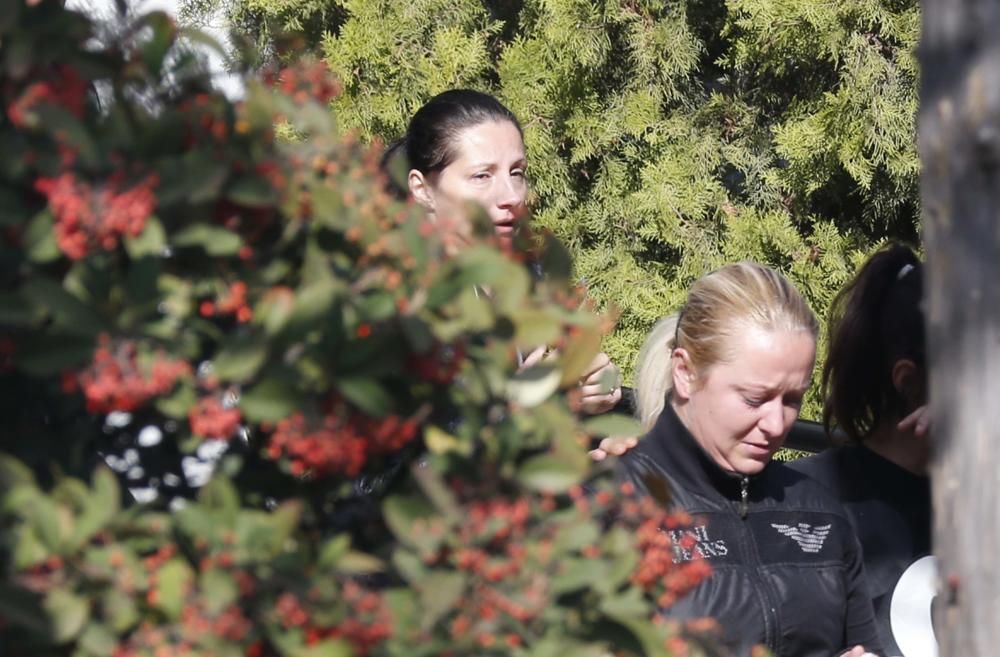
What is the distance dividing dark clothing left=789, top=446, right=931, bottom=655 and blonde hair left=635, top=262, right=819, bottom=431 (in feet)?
→ 1.40

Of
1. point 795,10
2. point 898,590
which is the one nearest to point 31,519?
point 898,590

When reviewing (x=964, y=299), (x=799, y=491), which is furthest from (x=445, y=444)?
(x=799, y=491)

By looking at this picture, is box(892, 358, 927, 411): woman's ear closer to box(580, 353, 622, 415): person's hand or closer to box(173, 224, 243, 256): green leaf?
box(580, 353, 622, 415): person's hand

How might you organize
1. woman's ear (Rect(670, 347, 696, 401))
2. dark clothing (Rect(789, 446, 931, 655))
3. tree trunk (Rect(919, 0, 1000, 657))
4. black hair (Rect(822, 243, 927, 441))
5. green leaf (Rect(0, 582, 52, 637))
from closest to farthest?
green leaf (Rect(0, 582, 52, 637)), tree trunk (Rect(919, 0, 1000, 657)), woman's ear (Rect(670, 347, 696, 401)), dark clothing (Rect(789, 446, 931, 655)), black hair (Rect(822, 243, 927, 441))

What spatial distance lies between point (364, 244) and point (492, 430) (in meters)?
0.21

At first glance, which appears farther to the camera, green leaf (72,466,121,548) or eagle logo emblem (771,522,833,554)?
eagle logo emblem (771,522,833,554)

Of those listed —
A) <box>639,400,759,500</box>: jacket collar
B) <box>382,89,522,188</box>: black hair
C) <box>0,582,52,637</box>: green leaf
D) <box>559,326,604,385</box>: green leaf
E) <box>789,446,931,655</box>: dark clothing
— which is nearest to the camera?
<box>0,582,52,637</box>: green leaf

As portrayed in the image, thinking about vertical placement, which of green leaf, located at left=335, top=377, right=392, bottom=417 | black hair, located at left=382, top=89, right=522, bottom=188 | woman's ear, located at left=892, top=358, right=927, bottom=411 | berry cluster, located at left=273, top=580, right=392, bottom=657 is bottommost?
berry cluster, located at left=273, top=580, right=392, bottom=657

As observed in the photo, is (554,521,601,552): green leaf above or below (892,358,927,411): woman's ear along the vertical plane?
below

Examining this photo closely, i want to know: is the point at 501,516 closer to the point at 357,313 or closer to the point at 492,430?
the point at 492,430

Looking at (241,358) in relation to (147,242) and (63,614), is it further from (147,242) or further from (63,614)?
(63,614)

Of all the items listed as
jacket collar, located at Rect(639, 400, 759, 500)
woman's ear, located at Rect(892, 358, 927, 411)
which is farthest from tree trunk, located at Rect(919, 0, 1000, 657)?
woman's ear, located at Rect(892, 358, 927, 411)

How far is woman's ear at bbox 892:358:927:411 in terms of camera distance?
323cm

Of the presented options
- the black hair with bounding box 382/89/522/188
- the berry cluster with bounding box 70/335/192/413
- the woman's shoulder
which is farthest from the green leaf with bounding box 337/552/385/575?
the black hair with bounding box 382/89/522/188
